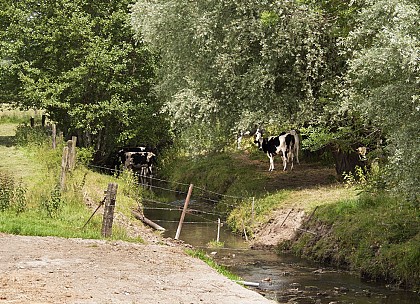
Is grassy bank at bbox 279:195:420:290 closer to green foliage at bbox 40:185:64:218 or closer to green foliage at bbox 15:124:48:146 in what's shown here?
green foliage at bbox 40:185:64:218

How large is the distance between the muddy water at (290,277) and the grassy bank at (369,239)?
40cm

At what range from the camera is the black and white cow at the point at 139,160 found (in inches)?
1348

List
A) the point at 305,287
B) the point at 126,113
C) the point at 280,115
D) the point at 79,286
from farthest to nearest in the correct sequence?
1. the point at 126,113
2. the point at 280,115
3. the point at 305,287
4. the point at 79,286

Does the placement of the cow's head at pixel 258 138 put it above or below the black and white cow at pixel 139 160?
above

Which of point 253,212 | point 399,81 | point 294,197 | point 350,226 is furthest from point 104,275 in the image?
point 294,197

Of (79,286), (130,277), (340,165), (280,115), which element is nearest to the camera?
(79,286)

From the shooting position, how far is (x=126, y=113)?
30.0 meters

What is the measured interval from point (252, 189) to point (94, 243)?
12.0 m

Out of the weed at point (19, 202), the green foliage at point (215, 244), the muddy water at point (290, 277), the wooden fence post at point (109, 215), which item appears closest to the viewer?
the muddy water at point (290, 277)

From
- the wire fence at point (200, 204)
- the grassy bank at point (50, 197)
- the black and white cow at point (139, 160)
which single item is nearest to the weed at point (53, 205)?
the grassy bank at point (50, 197)

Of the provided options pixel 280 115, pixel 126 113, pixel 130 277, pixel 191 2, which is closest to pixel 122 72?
pixel 126 113

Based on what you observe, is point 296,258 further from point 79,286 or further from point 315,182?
point 79,286

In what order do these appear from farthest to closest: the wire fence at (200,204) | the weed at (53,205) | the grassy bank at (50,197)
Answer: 1. the wire fence at (200,204)
2. the weed at (53,205)
3. the grassy bank at (50,197)

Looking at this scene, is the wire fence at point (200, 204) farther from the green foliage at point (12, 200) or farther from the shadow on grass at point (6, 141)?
the green foliage at point (12, 200)
